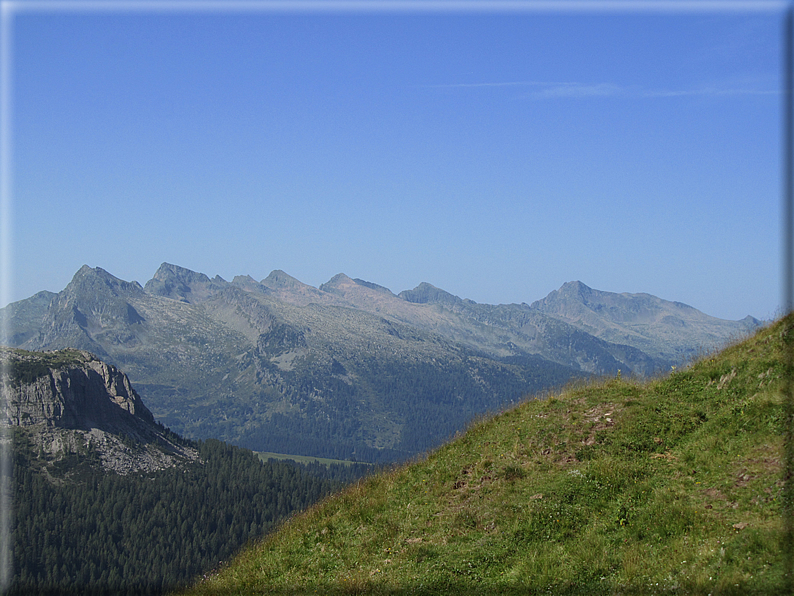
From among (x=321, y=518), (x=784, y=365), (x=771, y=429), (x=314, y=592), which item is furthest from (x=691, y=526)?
(x=321, y=518)

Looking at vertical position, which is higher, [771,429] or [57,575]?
[771,429]

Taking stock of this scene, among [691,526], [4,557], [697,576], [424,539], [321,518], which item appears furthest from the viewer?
[4,557]

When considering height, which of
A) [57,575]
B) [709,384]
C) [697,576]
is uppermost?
[709,384]

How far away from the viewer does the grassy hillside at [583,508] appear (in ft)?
54.9

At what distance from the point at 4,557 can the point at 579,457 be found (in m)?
194

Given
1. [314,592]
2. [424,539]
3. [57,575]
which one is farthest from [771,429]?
[57,575]

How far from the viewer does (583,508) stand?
66.4 feet

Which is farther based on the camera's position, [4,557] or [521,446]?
[4,557]

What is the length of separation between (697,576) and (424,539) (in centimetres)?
877

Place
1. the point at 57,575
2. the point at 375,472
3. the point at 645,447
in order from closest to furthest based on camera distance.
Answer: the point at 645,447
the point at 375,472
the point at 57,575

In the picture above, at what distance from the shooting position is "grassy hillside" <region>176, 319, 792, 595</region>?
16.7 m

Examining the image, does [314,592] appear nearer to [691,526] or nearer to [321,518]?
[321,518]

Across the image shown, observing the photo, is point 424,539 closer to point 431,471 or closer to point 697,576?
point 431,471

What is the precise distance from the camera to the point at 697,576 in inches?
607
